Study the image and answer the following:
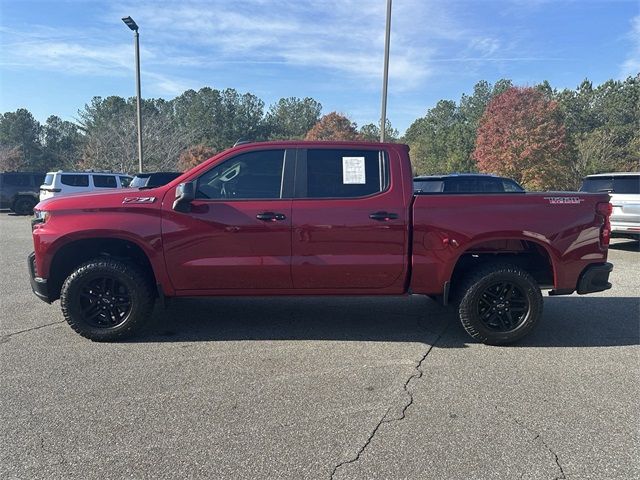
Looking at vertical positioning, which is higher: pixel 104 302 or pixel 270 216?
pixel 270 216

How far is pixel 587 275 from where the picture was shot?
14.9ft

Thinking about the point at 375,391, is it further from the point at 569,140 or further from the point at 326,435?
the point at 569,140

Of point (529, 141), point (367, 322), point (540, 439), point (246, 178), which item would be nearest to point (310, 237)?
point (246, 178)

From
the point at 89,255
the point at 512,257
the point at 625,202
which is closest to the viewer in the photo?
the point at 89,255

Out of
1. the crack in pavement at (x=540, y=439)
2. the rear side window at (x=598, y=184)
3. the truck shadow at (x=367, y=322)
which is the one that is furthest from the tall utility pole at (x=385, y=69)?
the crack in pavement at (x=540, y=439)

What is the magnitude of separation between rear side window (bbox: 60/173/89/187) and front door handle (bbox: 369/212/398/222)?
15411 millimetres

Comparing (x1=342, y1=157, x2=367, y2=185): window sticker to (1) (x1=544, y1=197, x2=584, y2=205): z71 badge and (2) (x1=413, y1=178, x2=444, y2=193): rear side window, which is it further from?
(2) (x1=413, y1=178, x2=444, y2=193): rear side window

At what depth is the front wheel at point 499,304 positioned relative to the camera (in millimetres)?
4496

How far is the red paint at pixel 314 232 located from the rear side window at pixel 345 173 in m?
0.10

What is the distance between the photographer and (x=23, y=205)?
66.0 feet

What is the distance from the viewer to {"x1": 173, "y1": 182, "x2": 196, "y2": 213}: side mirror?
4258mm

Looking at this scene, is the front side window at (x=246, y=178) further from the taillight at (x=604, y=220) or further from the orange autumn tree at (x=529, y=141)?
the orange autumn tree at (x=529, y=141)

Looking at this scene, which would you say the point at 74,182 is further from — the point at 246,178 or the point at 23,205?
the point at 246,178

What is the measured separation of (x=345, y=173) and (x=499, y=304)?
1.97 m
